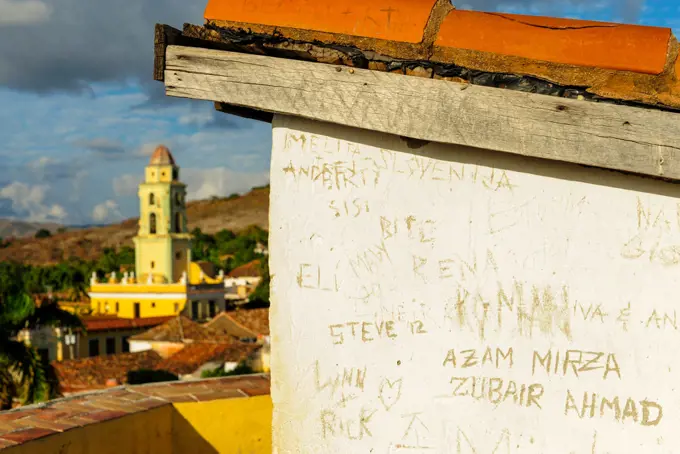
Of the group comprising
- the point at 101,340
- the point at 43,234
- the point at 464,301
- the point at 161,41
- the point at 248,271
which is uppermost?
the point at 43,234

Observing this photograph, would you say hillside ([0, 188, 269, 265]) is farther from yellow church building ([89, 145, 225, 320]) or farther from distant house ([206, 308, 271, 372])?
distant house ([206, 308, 271, 372])

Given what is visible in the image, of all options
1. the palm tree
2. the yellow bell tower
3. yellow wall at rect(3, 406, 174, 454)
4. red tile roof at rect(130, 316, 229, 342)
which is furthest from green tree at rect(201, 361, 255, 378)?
the yellow bell tower

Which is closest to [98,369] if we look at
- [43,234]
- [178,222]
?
[178,222]

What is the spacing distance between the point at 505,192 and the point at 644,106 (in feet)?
1.62

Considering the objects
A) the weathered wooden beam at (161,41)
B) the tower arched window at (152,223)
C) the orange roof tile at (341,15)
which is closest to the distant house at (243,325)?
the tower arched window at (152,223)

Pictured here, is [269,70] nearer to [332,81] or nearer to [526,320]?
[332,81]

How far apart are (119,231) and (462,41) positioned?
13006 centimetres

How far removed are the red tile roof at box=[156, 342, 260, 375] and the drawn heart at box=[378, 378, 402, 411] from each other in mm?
26264

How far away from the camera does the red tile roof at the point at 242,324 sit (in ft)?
128

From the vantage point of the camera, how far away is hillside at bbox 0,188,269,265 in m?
110

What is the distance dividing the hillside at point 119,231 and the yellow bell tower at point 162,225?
145ft

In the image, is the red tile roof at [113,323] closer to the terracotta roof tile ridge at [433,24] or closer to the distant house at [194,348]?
the distant house at [194,348]

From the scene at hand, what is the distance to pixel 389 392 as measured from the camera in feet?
9.16

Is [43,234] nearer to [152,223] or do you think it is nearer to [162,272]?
[152,223]
